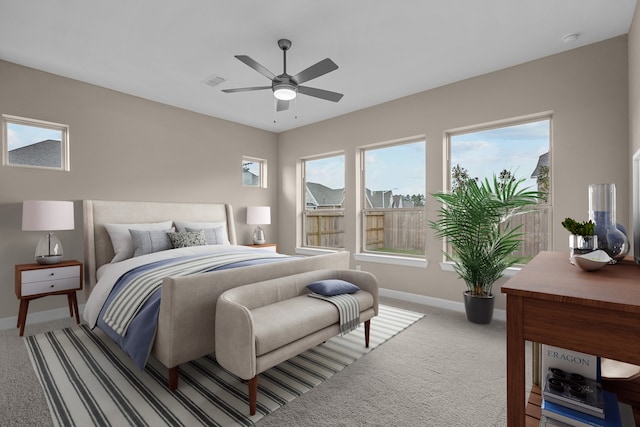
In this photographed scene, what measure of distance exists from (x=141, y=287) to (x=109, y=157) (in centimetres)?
241

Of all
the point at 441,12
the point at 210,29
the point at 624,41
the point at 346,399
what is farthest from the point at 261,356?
the point at 624,41

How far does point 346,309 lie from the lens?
8.23 ft

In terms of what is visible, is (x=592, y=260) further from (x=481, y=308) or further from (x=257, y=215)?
(x=257, y=215)

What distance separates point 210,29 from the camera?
2.72 metres

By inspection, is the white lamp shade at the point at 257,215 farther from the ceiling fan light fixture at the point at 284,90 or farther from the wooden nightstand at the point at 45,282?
the ceiling fan light fixture at the point at 284,90

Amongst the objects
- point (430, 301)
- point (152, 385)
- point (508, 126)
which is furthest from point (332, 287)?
point (508, 126)

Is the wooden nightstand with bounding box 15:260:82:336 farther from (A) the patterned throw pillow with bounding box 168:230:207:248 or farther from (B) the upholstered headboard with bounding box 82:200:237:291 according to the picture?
(A) the patterned throw pillow with bounding box 168:230:207:248

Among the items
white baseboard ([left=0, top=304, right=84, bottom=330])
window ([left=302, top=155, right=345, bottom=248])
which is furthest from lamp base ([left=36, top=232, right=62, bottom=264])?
window ([left=302, top=155, right=345, bottom=248])

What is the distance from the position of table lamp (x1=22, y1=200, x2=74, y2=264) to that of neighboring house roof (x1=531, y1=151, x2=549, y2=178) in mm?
5008

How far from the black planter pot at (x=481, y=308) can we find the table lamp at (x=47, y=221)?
4.31 m

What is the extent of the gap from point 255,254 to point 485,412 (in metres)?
2.36

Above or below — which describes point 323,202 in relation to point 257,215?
above

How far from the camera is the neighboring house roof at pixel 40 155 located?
11.3ft

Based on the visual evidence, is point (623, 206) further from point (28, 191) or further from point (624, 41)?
point (28, 191)
